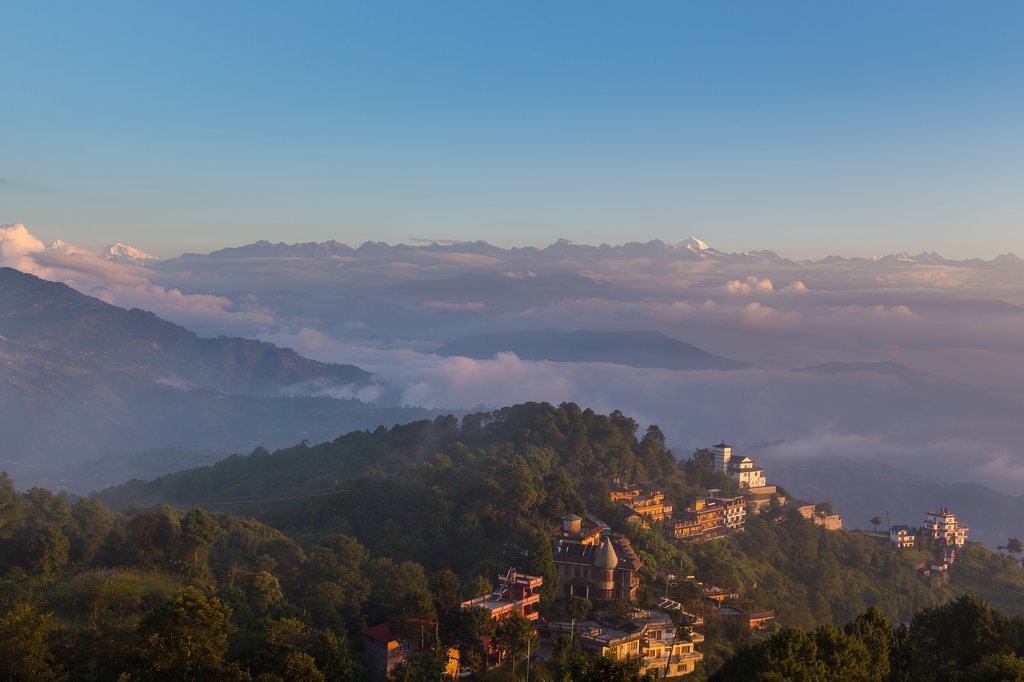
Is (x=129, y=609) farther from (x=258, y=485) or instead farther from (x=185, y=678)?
(x=258, y=485)

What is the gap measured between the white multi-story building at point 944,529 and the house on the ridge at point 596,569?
38755mm

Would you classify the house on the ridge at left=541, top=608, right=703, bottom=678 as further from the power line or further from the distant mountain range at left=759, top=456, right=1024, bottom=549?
the distant mountain range at left=759, top=456, right=1024, bottom=549

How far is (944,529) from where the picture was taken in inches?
2633

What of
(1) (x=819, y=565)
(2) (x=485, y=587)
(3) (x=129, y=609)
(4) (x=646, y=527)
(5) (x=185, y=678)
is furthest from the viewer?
(1) (x=819, y=565)

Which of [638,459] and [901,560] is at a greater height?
[638,459]

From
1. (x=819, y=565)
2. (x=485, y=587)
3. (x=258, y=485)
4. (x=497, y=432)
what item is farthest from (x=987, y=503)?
(x=485, y=587)

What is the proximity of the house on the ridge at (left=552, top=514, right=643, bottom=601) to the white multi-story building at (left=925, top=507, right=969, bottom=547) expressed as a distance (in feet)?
127

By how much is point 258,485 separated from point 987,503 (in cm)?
9630

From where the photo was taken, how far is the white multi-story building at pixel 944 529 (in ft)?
219

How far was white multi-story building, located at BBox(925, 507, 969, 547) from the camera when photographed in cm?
6662

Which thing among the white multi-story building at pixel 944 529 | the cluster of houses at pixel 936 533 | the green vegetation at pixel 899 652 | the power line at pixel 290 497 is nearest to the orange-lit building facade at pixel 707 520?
the cluster of houses at pixel 936 533

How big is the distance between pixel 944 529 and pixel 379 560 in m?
49.0

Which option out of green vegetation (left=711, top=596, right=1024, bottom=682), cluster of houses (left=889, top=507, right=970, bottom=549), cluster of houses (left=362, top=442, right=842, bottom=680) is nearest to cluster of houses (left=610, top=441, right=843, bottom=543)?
cluster of houses (left=362, top=442, right=842, bottom=680)

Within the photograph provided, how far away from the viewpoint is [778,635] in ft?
76.2
